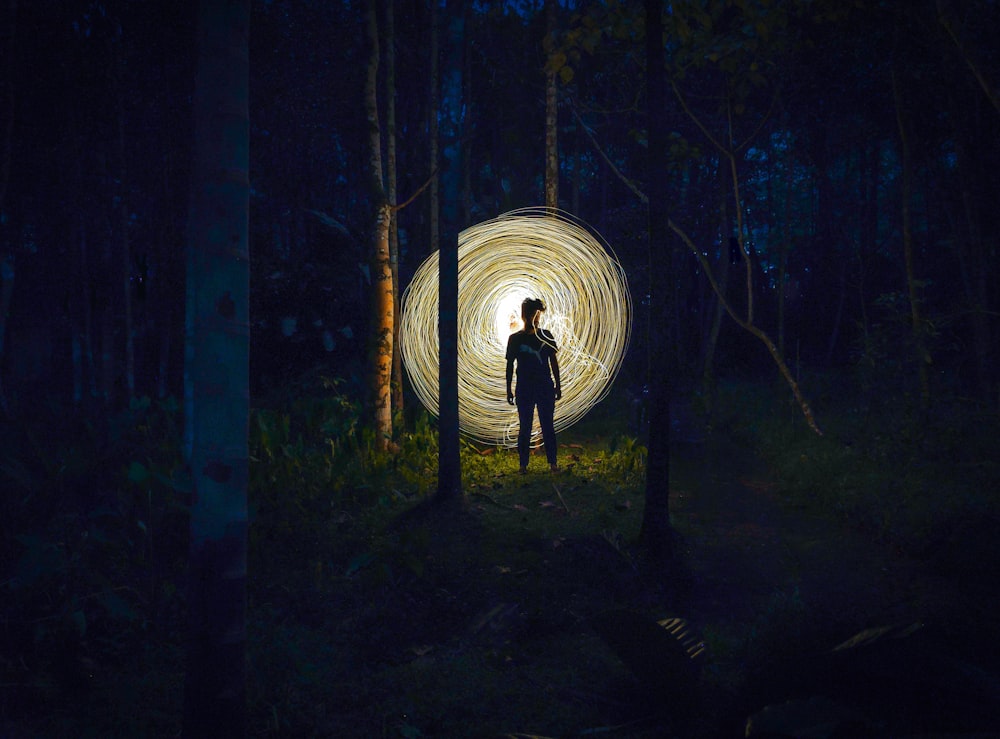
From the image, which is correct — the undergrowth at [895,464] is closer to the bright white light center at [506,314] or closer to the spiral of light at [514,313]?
the spiral of light at [514,313]

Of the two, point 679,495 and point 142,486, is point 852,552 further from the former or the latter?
point 142,486

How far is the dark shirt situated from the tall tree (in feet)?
24.4

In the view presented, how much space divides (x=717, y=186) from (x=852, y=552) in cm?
1537

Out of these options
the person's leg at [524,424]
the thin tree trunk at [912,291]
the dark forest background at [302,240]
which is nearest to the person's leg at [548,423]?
the person's leg at [524,424]

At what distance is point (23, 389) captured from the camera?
46.5ft

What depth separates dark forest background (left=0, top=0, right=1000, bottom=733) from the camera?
6297mm

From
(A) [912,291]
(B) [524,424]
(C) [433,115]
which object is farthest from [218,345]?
(C) [433,115]

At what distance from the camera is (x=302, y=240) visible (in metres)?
21.6

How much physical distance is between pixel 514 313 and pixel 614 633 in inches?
357

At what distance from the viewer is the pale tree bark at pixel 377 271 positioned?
9.59m

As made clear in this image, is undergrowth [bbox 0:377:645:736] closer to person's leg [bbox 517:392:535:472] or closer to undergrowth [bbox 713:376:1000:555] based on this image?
person's leg [bbox 517:392:535:472]

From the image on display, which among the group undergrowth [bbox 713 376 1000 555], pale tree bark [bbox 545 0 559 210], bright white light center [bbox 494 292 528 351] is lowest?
undergrowth [bbox 713 376 1000 555]

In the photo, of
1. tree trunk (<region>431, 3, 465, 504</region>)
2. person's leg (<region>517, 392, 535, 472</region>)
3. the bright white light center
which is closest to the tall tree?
tree trunk (<region>431, 3, 465, 504</region>)

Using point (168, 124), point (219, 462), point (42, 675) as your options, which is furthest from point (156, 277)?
point (219, 462)
